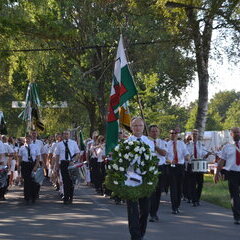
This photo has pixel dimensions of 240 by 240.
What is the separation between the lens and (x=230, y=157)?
12.9m

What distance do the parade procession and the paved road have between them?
22mm

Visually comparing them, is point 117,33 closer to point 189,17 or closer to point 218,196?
point 189,17

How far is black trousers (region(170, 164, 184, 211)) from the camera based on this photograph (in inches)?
579

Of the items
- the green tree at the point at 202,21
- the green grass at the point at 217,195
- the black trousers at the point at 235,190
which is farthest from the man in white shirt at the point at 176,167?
the green tree at the point at 202,21

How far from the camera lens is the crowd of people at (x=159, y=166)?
11.6 meters

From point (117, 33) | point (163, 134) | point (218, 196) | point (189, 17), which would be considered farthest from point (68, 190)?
point (163, 134)

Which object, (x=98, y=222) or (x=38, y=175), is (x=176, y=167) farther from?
(x=38, y=175)

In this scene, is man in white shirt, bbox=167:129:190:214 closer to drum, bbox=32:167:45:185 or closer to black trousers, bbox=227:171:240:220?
black trousers, bbox=227:171:240:220

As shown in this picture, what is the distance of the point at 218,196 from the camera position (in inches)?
768

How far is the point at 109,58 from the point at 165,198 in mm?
22188

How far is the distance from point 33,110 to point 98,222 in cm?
2337

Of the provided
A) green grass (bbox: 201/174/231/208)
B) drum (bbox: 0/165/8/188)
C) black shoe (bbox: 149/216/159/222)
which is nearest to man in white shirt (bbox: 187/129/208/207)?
green grass (bbox: 201/174/231/208)

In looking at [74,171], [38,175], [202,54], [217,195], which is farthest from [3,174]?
[202,54]

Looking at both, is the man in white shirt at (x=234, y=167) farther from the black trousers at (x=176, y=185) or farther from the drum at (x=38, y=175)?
the drum at (x=38, y=175)
